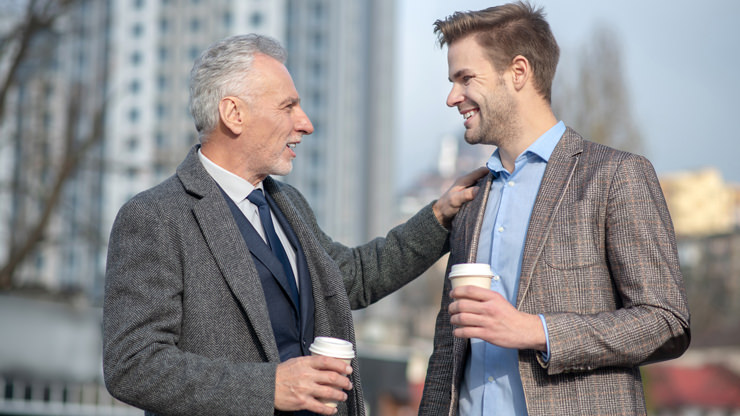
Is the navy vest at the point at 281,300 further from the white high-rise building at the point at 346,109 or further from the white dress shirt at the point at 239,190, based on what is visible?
the white high-rise building at the point at 346,109

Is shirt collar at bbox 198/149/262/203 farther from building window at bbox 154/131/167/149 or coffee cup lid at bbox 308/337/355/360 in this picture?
building window at bbox 154/131/167/149

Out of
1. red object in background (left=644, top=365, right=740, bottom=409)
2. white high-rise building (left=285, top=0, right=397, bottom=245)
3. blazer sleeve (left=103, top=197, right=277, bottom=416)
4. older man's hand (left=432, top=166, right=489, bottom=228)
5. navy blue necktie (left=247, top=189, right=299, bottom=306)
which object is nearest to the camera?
blazer sleeve (left=103, top=197, right=277, bottom=416)

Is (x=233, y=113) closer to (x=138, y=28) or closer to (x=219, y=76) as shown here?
(x=219, y=76)

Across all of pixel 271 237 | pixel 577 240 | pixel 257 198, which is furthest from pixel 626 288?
pixel 257 198

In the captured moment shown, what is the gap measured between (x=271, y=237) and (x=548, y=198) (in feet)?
3.38

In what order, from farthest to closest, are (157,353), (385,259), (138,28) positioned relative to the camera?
(138,28) < (385,259) < (157,353)

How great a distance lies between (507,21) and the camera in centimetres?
299

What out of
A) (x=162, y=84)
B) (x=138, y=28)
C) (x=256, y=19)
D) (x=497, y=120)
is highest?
(x=256, y=19)

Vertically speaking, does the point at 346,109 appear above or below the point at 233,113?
above

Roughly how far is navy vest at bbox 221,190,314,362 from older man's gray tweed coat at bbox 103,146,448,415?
0.06 m

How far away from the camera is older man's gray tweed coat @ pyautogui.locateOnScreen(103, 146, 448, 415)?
2.44 meters

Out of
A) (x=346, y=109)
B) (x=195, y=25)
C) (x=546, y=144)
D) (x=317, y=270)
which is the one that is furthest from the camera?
(x=346, y=109)

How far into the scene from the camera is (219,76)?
296 cm

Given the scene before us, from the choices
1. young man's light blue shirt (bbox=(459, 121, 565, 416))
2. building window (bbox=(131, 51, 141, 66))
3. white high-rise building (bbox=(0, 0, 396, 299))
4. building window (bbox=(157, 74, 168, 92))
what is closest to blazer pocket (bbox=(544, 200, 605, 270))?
young man's light blue shirt (bbox=(459, 121, 565, 416))
